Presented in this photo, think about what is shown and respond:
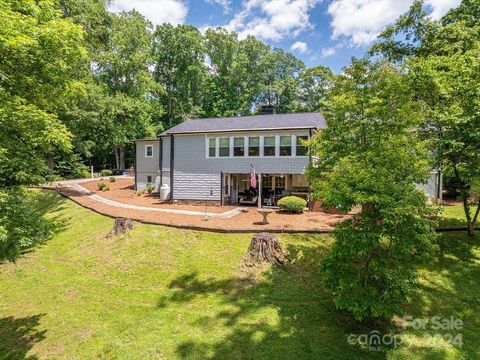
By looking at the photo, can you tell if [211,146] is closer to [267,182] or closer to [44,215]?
[267,182]

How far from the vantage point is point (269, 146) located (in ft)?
57.1

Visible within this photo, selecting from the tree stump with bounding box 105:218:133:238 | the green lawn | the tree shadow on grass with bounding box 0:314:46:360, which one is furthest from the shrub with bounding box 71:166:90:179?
the tree shadow on grass with bounding box 0:314:46:360

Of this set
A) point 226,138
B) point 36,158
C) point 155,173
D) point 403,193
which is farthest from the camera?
point 155,173

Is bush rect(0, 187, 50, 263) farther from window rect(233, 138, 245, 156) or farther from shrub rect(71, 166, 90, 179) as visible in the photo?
shrub rect(71, 166, 90, 179)

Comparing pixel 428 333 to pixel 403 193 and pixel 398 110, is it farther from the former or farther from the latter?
pixel 398 110

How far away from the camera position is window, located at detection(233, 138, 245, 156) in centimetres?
1812

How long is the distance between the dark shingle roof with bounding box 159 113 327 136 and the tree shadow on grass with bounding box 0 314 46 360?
1364cm

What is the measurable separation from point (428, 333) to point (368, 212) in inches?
125

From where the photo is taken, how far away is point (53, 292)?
29.9 feet

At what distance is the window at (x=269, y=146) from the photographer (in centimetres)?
1731

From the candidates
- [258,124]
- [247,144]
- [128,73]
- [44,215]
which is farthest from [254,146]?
[128,73]

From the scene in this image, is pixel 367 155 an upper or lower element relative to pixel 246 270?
upper

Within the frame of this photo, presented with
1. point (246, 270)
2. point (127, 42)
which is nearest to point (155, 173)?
point (246, 270)

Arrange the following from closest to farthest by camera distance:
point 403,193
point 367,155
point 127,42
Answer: point 403,193 → point 367,155 → point 127,42
